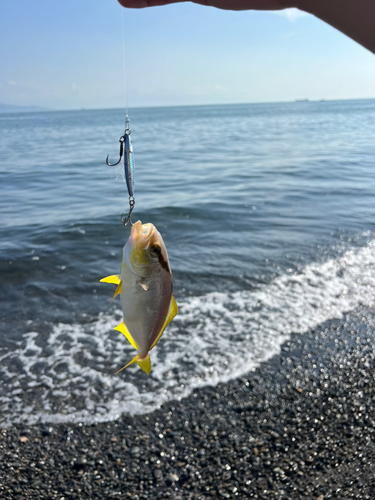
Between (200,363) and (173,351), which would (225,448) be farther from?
(173,351)

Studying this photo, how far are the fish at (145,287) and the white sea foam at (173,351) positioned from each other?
11.7 feet

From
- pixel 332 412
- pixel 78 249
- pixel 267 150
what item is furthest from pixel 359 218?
pixel 267 150

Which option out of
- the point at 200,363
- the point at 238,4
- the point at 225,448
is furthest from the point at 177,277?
the point at 238,4

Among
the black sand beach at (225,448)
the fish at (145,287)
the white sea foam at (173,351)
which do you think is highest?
the fish at (145,287)

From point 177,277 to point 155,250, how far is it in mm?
7527

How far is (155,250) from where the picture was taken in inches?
75.6

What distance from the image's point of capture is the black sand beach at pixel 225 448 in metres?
4.16

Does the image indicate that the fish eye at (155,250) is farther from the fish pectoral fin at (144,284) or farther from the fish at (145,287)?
the fish pectoral fin at (144,284)

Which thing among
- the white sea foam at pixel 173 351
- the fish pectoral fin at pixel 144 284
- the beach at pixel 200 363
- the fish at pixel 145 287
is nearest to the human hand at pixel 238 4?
the fish at pixel 145 287

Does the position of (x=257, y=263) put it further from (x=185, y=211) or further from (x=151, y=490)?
(x=151, y=490)

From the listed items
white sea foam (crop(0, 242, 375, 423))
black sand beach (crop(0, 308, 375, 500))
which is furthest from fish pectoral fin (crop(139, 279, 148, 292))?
white sea foam (crop(0, 242, 375, 423))

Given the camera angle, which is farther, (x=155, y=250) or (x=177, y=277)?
(x=177, y=277)

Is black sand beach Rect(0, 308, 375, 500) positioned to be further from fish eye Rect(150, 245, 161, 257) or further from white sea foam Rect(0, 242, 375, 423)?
fish eye Rect(150, 245, 161, 257)

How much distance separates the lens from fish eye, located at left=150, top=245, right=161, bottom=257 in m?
1.91
